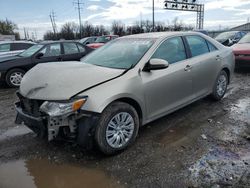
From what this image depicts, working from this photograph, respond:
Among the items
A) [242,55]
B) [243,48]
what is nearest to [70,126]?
[242,55]

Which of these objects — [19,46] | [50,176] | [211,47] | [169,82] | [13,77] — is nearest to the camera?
[50,176]

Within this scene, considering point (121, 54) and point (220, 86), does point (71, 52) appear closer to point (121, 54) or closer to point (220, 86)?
point (121, 54)

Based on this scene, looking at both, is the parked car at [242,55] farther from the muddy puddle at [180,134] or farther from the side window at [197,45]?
the muddy puddle at [180,134]

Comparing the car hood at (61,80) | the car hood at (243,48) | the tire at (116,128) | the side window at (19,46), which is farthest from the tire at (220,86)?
the side window at (19,46)

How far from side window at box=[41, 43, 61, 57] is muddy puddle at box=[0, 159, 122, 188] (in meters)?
5.57

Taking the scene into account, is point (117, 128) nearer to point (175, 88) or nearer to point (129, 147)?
point (129, 147)

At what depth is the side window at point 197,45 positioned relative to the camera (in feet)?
14.1

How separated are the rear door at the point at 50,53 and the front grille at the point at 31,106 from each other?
4.99m

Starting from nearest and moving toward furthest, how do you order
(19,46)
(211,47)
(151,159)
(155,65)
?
(151,159)
(155,65)
(211,47)
(19,46)

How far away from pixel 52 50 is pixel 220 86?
5.79 metres

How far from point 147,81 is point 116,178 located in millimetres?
1417

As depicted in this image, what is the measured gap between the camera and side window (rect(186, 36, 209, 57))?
14.1 ft

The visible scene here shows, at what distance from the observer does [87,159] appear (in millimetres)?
3096

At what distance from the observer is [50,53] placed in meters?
8.07
